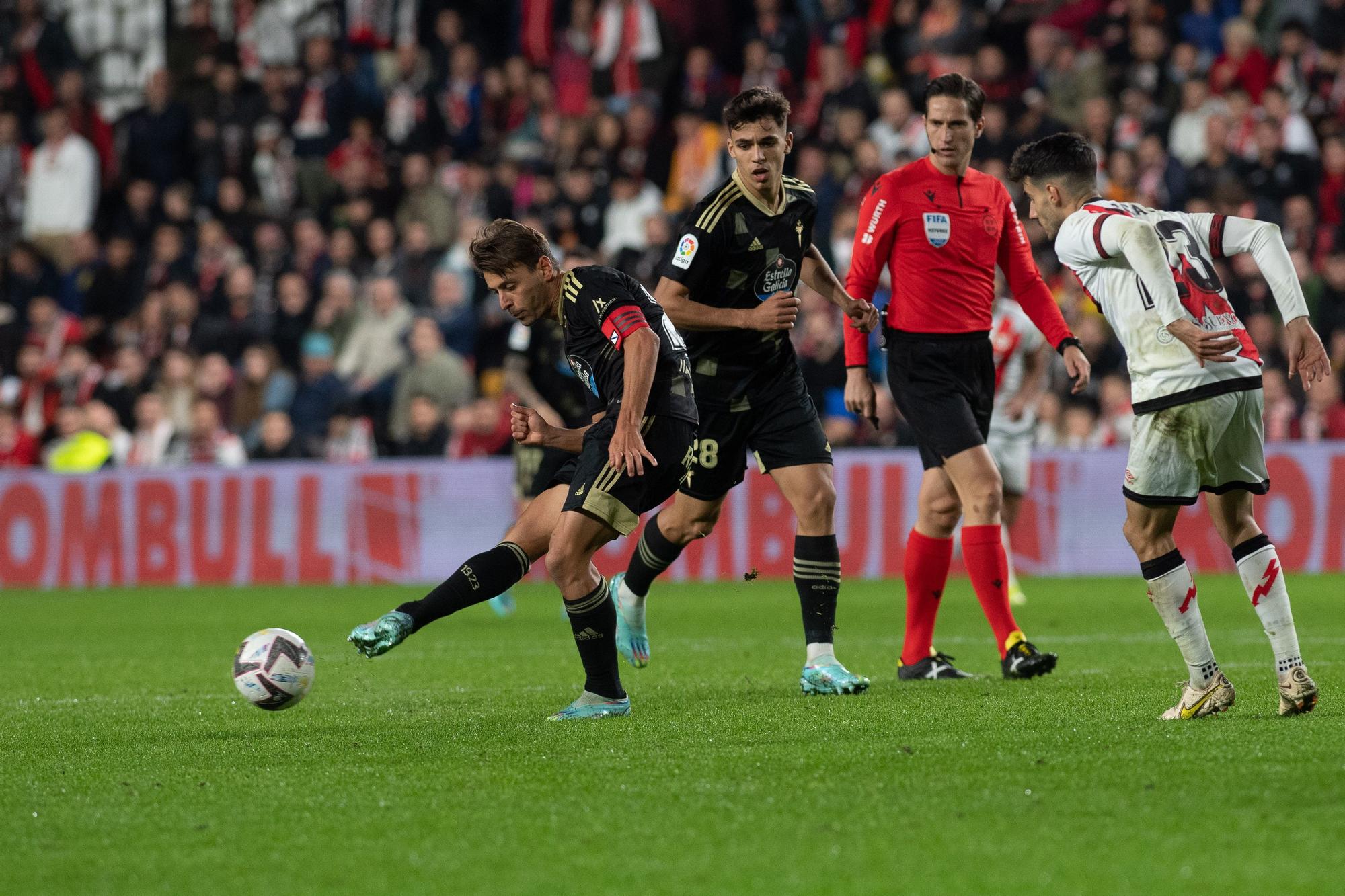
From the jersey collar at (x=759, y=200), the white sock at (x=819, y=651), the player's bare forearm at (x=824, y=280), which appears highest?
the jersey collar at (x=759, y=200)

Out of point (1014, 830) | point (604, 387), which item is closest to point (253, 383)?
point (604, 387)

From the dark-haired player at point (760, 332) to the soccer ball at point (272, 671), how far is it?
192cm

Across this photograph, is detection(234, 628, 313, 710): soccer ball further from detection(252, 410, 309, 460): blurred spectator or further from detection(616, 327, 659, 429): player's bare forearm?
→ detection(252, 410, 309, 460): blurred spectator

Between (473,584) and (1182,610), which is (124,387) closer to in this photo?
(473,584)

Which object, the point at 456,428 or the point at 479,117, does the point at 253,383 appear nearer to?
the point at 456,428

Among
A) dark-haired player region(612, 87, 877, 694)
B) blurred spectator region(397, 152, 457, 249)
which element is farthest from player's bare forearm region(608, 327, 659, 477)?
blurred spectator region(397, 152, 457, 249)

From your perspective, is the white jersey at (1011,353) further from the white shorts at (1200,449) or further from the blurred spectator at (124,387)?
the blurred spectator at (124,387)

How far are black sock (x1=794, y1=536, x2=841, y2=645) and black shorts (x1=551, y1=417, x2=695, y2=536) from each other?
3.06 ft

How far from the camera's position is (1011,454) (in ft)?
40.1

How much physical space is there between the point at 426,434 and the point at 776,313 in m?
9.42

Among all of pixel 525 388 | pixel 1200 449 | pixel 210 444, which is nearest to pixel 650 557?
pixel 1200 449

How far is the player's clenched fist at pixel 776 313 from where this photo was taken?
6828 millimetres

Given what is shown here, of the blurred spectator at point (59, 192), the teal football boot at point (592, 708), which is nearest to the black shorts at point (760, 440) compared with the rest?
the teal football boot at point (592, 708)

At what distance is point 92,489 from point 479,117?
6432 mm
